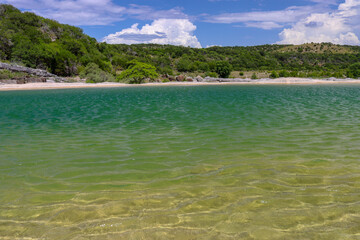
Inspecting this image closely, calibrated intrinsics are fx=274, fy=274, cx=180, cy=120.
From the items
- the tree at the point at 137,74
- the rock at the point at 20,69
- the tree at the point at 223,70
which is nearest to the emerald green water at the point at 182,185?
the rock at the point at 20,69

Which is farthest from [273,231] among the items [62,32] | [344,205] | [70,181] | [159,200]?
[62,32]

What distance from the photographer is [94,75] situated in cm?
6862

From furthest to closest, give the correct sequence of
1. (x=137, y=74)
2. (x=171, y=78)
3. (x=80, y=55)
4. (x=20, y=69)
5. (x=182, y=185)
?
(x=80, y=55)
(x=171, y=78)
(x=137, y=74)
(x=20, y=69)
(x=182, y=185)

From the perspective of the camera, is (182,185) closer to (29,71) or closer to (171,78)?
(29,71)

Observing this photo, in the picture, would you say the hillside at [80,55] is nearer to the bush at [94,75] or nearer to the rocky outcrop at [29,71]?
the bush at [94,75]

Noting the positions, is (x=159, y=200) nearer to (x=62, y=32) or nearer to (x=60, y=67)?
(x=60, y=67)

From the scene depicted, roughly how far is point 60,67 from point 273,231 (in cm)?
7892

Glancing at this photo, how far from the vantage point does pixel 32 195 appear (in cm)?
584

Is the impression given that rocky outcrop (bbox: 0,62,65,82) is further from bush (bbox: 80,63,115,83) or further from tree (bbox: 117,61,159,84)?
tree (bbox: 117,61,159,84)

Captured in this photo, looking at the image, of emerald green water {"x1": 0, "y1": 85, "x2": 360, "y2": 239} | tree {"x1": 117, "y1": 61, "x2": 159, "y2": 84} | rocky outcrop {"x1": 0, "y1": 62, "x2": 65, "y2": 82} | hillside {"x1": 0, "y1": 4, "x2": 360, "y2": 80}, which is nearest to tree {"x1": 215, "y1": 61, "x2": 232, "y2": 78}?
hillside {"x1": 0, "y1": 4, "x2": 360, "y2": 80}

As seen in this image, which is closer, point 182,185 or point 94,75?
point 182,185

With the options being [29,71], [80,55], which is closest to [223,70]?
[80,55]

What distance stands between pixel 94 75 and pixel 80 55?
1841cm

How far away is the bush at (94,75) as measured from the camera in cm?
6781
